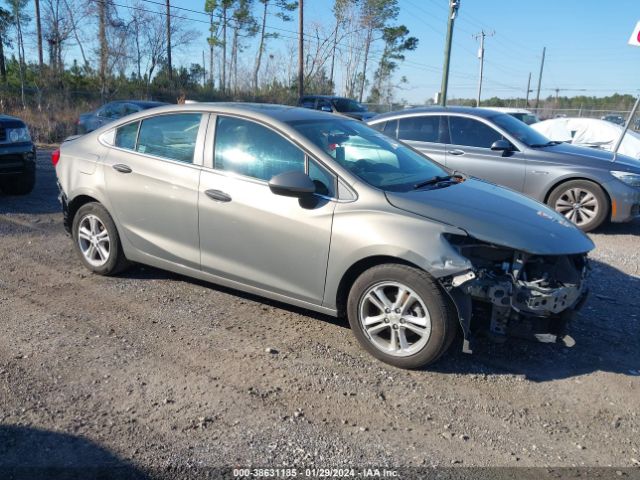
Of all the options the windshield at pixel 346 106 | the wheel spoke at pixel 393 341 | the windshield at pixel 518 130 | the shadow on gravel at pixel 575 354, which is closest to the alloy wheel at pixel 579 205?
the windshield at pixel 518 130

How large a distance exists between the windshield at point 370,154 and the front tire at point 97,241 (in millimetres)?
2037

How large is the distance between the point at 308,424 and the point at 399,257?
1.18 meters

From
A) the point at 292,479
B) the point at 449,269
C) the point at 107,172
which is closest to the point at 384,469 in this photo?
the point at 292,479

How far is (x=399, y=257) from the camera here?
3.55 metres

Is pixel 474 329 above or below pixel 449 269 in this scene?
below

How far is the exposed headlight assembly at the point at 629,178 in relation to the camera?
739 cm

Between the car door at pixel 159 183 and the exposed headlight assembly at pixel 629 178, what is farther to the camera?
the exposed headlight assembly at pixel 629 178

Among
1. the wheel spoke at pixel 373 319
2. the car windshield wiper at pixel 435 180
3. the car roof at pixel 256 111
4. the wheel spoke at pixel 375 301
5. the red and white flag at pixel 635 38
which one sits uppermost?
the red and white flag at pixel 635 38

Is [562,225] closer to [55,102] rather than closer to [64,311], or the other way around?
[64,311]

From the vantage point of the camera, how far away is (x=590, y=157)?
773cm

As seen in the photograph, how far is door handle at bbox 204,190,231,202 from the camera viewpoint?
13.9ft

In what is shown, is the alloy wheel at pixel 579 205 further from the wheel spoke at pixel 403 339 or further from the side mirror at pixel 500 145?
the wheel spoke at pixel 403 339

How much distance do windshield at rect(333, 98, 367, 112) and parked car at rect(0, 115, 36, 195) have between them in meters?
14.6

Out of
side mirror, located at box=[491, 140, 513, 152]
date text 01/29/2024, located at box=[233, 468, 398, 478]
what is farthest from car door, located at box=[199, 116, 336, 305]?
side mirror, located at box=[491, 140, 513, 152]
